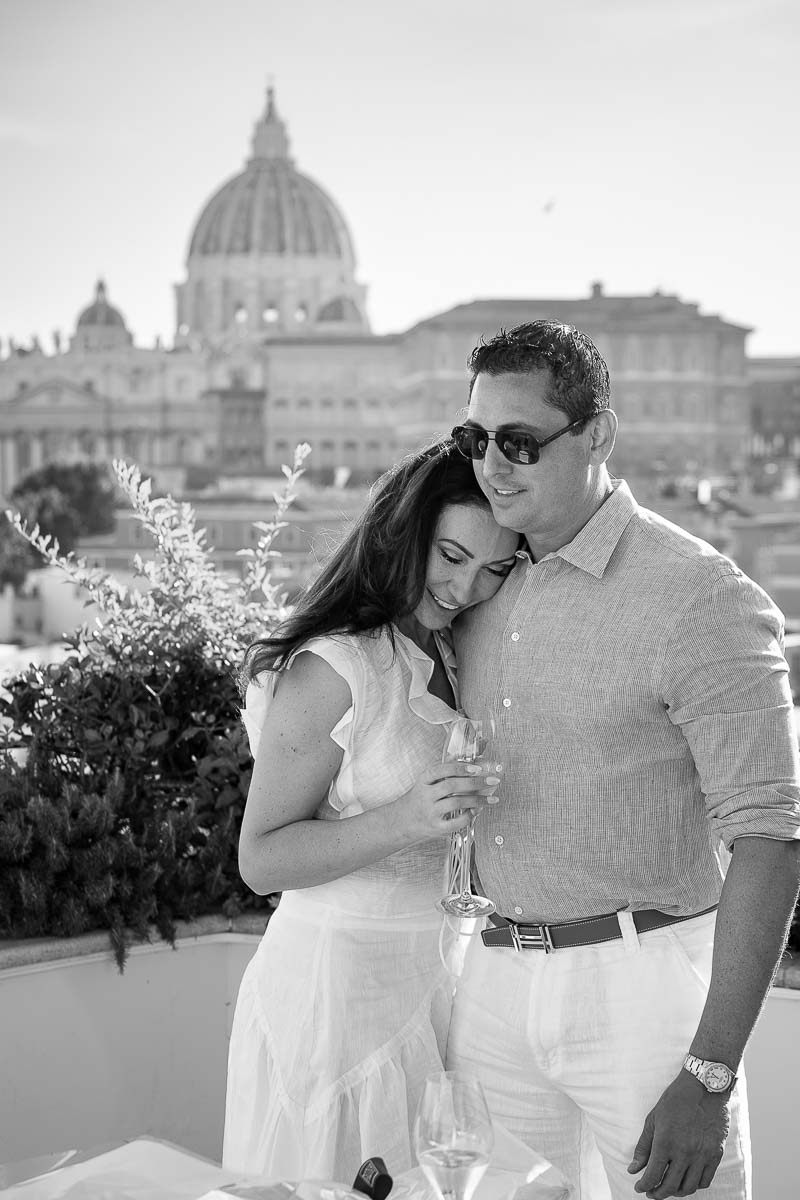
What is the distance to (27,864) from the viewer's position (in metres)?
1.92

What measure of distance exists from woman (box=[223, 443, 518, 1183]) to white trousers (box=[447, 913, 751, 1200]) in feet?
0.28

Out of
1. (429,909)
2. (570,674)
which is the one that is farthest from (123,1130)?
(570,674)

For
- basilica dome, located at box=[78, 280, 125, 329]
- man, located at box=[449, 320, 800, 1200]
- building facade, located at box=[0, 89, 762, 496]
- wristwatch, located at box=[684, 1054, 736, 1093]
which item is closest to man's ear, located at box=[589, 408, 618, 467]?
man, located at box=[449, 320, 800, 1200]

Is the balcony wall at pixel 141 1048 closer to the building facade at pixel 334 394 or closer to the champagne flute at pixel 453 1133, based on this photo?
the champagne flute at pixel 453 1133

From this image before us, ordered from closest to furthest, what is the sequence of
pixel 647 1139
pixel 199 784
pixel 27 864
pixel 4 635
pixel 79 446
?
1. pixel 647 1139
2. pixel 27 864
3. pixel 199 784
4. pixel 4 635
5. pixel 79 446

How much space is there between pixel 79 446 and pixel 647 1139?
2225 inches

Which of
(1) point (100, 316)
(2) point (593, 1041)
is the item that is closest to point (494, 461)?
(2) point (593, 1041)

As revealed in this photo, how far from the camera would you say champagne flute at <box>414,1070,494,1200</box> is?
1058 mm

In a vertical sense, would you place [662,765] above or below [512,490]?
below

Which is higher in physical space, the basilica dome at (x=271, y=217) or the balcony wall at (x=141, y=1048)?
the basilica dome at (x=271, y=217)

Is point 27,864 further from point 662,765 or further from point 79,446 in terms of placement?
point 79,446

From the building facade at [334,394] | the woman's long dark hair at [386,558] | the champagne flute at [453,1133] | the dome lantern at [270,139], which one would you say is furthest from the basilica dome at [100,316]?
the champagne flute at [453,1133]

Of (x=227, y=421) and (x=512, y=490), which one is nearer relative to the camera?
(x=512, y=490)

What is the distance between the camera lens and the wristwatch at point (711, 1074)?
1.22 metres
